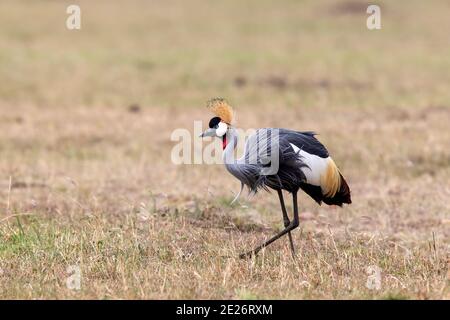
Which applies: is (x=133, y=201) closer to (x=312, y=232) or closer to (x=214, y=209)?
(x=214, y=209)

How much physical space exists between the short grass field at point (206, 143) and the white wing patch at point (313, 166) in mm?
560

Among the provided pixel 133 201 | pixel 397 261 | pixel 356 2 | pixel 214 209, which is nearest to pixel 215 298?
pixel 397 261

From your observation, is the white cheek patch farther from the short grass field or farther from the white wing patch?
the short grass field

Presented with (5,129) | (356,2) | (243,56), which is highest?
(356,2)

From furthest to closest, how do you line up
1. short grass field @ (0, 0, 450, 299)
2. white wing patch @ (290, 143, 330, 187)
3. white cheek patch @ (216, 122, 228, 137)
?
white wing patch @ (290, 143, 330, 187) → white cheek patch @ (216, 122, 228, 137) → short grass field @ (0, 0, 450, 299)

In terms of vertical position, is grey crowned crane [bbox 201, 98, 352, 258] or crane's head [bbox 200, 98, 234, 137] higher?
crane's head [bbox 200, 98, 234, 137]

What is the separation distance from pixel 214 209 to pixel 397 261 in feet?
8.01

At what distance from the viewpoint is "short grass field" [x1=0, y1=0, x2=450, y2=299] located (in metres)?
6.49

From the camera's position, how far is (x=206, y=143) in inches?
543

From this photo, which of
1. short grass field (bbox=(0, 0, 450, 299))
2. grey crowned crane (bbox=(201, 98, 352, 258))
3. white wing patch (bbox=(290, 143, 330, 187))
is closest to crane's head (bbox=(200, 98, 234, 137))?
grey crowned crane (bbox=(201, 98, 352, 258))

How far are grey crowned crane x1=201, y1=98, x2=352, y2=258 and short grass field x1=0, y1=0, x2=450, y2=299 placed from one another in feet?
1.70

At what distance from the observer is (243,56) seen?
20.5m

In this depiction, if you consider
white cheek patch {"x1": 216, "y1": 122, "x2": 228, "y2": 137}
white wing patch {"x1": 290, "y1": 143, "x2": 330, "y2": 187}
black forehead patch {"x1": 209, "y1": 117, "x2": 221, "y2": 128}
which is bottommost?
white wing patch {"x1": 290, "y1": 143, "x2": 330, "y2": 187}

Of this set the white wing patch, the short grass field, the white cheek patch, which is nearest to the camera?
the short grass field
